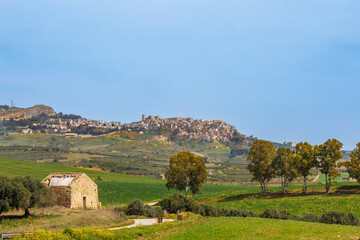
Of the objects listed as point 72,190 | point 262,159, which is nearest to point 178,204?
point 72,190

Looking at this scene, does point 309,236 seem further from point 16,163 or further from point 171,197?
point 16,163

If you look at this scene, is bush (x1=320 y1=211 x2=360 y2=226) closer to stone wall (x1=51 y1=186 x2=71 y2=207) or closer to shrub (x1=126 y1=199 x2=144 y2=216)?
shrub (x1=126 y1=199 x2=144 y2=216)

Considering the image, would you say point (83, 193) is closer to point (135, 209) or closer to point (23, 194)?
point (135, 209)

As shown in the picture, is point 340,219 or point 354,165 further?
point 354,165

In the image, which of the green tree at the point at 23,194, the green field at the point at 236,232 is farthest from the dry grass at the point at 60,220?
the green field at the point at 236,232

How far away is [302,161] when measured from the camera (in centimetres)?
6606

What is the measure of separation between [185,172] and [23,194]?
35.3 m

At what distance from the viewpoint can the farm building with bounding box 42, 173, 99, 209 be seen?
43625 mm

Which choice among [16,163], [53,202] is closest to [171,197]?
[53,202]

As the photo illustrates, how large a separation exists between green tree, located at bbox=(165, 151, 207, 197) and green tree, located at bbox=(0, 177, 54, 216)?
29.1 meters

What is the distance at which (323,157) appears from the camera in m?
65.9

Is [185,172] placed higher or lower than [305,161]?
lower

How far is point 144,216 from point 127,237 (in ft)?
67.1

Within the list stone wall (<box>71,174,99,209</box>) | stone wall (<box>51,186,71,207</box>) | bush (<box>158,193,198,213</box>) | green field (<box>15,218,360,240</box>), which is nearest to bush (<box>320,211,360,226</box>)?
Answer: green field (<box>15,218,360,240</box>)
